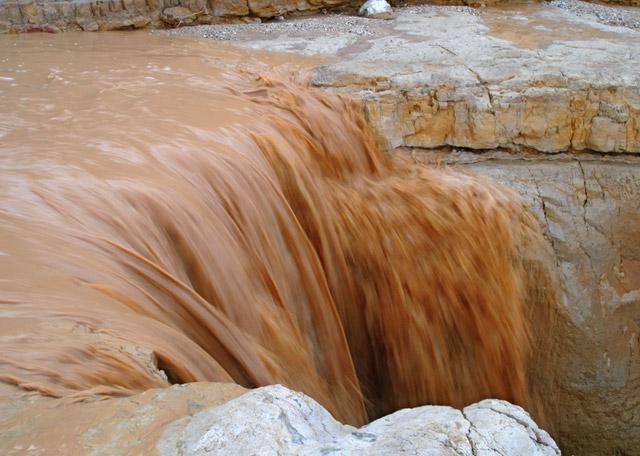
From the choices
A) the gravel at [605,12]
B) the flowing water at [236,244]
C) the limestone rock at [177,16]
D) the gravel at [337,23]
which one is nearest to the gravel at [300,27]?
the gravel at [337,23]

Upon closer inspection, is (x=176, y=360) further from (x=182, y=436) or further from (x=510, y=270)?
(x=510, y=270)

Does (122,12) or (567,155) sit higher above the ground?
(122,12)

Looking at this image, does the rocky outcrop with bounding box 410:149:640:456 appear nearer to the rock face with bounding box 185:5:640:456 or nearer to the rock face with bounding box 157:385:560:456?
the rock face with bounding box 185:5:640:456

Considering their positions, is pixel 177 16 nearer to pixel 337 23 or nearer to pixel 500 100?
pixel 337 23

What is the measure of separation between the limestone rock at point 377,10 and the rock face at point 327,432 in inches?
182

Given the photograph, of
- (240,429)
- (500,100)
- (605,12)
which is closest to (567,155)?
(500,100)

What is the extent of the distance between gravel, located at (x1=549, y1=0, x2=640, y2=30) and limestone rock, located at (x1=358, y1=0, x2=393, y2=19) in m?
1.42

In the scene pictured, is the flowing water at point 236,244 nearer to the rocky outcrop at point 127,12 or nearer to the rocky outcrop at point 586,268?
the rocky outcrop at point 586,268

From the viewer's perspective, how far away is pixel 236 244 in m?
2.68

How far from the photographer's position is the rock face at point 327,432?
1.25 m

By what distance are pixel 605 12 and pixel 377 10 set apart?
1.81 m

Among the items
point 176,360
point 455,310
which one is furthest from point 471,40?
point 176,360

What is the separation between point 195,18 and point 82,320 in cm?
433

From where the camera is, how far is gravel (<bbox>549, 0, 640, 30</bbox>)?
5.30m
